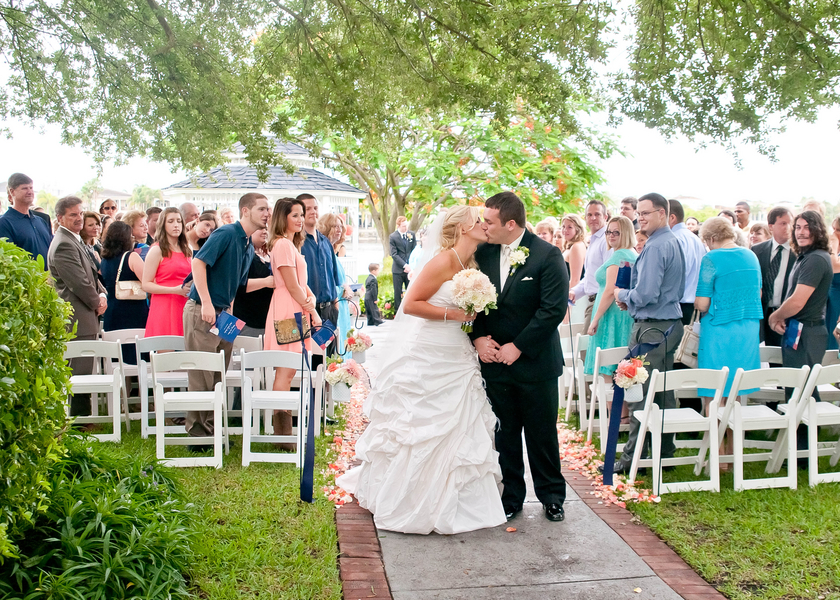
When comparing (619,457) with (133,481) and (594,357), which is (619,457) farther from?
(133,481)

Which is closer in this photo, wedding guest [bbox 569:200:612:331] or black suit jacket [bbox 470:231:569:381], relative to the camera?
black suit jacket [bbox 470:231:569:381]

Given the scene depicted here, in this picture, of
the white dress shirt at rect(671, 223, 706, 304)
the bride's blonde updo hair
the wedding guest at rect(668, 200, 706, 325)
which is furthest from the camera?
the white dress shirt at rect(671, 223, 706, 304)

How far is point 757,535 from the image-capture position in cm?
476

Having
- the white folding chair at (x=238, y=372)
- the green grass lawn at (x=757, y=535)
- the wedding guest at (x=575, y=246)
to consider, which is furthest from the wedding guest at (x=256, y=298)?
the green grass lawn at (x=757, y=535)

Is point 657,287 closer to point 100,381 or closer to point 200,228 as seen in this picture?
point 100,381

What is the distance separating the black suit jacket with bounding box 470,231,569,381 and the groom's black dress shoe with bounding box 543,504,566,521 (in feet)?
3.06

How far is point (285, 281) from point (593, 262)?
3.85m

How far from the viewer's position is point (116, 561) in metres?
3.65

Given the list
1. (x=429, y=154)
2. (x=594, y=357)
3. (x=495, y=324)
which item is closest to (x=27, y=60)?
(x=495, y=324)

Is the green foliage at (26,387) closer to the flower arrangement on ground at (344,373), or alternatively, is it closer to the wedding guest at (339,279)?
the flower arrangement on ground at (344,373)

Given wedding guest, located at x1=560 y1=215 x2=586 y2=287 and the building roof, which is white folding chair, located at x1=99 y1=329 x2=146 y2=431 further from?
the building roof

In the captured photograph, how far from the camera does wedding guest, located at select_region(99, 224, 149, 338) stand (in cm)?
788

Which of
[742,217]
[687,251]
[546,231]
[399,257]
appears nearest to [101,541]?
[687,251]

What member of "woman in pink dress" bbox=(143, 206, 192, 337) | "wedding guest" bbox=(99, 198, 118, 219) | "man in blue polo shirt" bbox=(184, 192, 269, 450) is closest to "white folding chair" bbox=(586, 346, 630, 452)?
"man in blue polo shirt" bbox=(184, 192, 269, 450)
